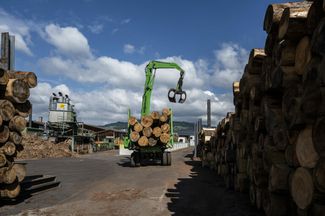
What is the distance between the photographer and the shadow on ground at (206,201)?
22.6 feet

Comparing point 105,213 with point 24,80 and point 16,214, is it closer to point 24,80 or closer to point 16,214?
point 16,214

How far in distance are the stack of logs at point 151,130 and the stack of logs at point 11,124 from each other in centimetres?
881

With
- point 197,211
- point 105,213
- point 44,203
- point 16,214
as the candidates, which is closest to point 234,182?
point 197,211

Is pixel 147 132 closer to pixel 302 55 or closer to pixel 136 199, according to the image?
pixel 136 199

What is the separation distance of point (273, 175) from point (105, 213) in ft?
11.4

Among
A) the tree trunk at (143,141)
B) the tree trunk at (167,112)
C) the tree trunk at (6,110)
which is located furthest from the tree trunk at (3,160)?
the tree trunk at (167,112)

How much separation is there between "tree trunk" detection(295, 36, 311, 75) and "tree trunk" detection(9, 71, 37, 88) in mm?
6165

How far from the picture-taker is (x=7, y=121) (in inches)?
303

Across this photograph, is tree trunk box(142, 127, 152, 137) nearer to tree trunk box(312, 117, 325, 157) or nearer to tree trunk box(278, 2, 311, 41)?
tree trunk box(278, 2, 311, 41)

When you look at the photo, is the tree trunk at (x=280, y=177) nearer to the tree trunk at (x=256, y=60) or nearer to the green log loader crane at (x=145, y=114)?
the tree trunk at (x=256, y=60)

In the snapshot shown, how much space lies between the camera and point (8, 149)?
7.64 metres

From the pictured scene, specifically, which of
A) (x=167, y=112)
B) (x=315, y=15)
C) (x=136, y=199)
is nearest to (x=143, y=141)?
(x=167, y=112)

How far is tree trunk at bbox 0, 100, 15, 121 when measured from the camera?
746cm

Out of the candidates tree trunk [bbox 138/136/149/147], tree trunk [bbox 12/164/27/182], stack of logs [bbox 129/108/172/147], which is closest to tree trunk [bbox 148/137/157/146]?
stack of logs [bbox 129/108/172/147]
